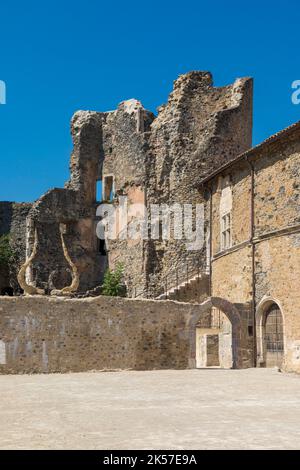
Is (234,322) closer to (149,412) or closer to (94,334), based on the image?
(94,334)

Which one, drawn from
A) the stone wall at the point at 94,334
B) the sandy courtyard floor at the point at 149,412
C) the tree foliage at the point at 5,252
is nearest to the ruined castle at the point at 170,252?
the stone wall at the point at 94,334

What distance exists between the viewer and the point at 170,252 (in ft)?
104

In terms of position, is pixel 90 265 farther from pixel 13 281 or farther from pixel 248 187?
pixel 248 187

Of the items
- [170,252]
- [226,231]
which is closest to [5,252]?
[170,252]

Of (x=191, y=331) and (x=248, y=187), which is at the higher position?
(x=248, y=187)

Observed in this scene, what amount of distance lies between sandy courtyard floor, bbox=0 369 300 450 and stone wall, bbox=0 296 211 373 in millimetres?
1512

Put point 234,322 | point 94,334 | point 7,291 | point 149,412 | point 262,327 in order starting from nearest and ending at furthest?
point 149,412 < point 94,334 < point 262,327 < point 234,322 < point 7,291

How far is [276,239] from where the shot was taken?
77.4 ft

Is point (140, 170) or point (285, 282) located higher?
point (140, 170)

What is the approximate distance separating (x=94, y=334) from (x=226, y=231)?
31.0 feet

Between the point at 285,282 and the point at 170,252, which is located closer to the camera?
the point at 285,282

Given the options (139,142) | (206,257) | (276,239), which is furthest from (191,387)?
A: (139,142)
